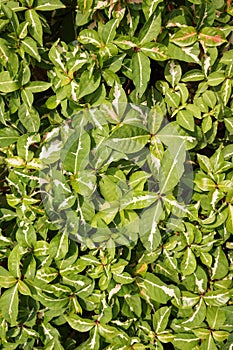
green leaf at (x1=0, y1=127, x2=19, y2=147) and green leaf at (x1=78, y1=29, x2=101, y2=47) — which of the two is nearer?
green leaf at (x1=78, y1=29, x2=101, y2=47)

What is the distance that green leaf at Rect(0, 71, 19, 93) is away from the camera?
175 centimetres

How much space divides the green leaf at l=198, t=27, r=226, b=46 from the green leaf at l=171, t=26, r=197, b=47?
0.02 meters

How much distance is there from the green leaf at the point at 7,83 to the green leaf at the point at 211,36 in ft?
1.82

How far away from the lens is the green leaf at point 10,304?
72.7 inches

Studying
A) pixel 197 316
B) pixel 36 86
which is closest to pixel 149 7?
pixel 36 86

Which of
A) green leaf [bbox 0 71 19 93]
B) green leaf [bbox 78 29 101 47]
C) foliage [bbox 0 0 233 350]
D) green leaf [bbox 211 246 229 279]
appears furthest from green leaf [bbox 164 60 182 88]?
green leaf [bbox 211 246 229 279]

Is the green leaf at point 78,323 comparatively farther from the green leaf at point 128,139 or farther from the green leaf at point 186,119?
the green leaf at point 186,119

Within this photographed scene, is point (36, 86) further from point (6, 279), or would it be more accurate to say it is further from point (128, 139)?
point (6, 279)

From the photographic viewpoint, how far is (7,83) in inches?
69.1

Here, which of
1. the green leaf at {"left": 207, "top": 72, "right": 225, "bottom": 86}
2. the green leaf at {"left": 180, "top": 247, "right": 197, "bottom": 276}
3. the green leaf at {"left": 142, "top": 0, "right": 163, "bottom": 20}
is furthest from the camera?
the green leaf at {"left": 180, "top": 247, "right": 197, "bottom": 276}

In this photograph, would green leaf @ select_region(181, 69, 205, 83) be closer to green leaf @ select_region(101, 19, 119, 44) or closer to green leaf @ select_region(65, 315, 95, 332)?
green leaf @ select_region(101, 19, 119, 44)

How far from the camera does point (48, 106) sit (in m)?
1.80

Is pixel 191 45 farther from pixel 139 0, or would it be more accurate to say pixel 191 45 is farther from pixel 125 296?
pixel 125 296

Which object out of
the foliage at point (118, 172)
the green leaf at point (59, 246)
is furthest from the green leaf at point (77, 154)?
the green leaf at point (59, 246)
